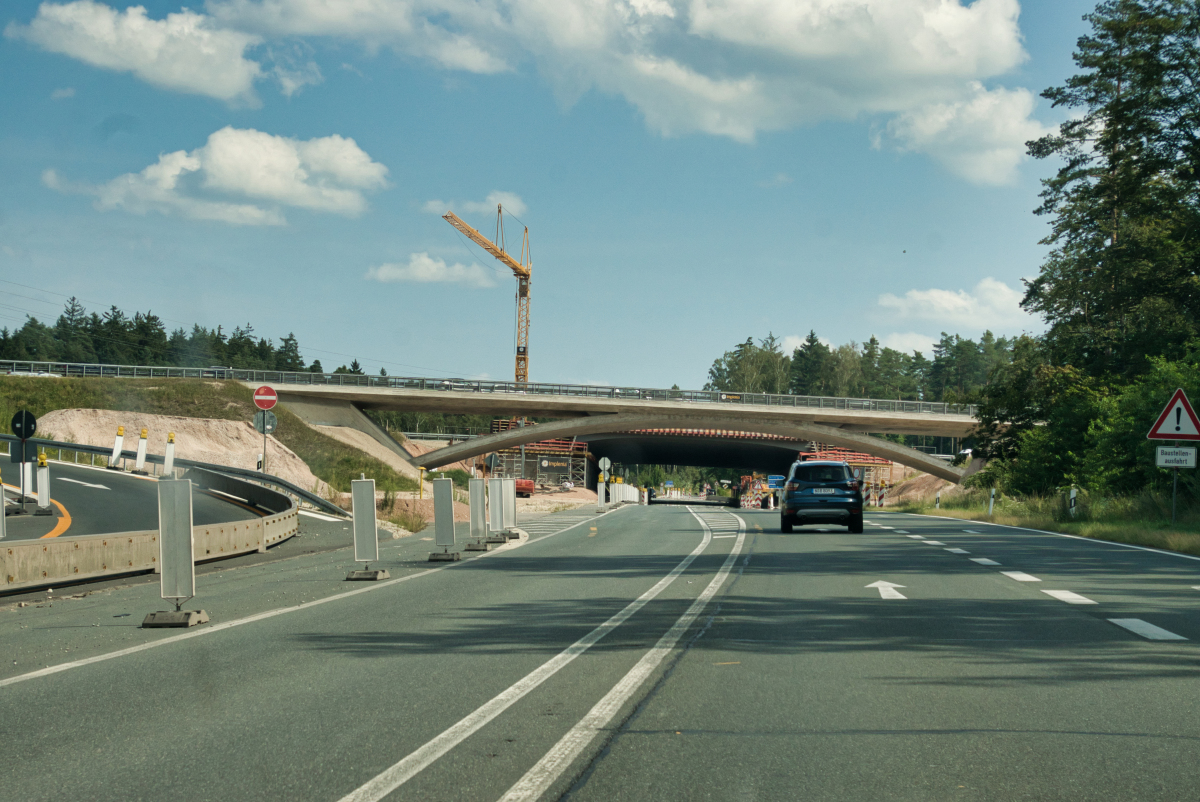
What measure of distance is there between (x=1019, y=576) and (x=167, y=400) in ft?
243

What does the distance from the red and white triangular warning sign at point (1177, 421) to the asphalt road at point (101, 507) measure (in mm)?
17541

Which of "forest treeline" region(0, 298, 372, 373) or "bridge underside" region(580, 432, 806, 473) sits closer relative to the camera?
"bridge underside" region(580, 432, 806, 473)

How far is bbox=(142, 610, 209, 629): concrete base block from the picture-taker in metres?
8.95

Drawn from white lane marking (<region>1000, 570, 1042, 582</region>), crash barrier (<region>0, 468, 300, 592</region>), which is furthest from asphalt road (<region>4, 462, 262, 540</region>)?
white lane marking (<region>1000, 570, 1042, 582</region>)

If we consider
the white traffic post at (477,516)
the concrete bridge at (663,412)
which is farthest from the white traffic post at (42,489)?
the concrete bridge at (663,412)

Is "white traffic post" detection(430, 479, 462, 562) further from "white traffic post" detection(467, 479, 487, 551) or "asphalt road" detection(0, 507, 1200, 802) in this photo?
"asphalt road" detection(0, 507, 1200, 802)

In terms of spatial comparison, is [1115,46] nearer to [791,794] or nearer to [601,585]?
[601,585]

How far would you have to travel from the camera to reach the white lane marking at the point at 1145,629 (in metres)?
8.04

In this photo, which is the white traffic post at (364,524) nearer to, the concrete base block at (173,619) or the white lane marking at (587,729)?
the concrete base block at (173,619)

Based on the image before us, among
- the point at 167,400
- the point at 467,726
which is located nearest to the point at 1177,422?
the point at 467,726

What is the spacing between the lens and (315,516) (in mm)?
27297

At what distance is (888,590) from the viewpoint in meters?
11.4

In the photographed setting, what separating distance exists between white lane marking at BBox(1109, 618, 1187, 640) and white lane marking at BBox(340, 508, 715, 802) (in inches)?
159

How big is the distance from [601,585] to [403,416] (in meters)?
173
